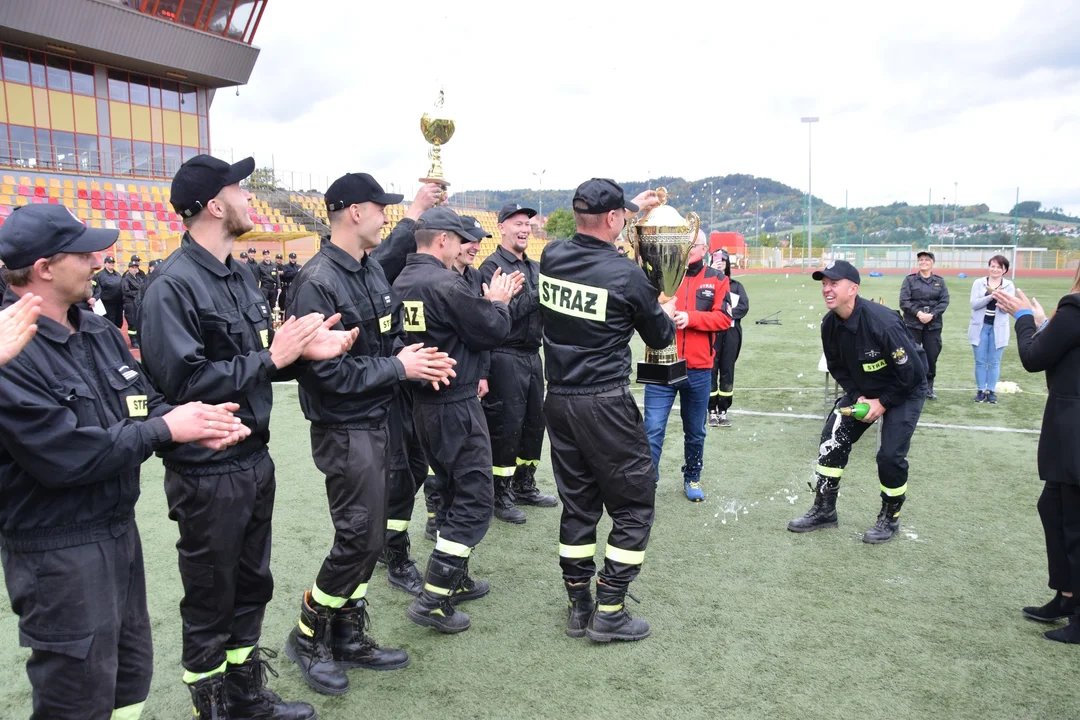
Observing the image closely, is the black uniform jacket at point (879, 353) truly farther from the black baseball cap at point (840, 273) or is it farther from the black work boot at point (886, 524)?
the black work boot at point (886, 524)

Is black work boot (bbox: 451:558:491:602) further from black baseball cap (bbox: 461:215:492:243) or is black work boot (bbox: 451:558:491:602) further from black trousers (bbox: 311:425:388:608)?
black baseball cap (bbox: 461:215:492:243)

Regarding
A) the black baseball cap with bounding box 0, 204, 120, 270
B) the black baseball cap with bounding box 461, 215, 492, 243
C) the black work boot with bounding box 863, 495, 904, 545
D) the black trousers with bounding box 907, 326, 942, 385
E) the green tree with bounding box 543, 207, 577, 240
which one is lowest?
the black work boot with bounding box 863, 495, 904, 545

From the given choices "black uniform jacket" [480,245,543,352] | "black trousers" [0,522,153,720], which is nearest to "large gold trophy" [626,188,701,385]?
"black uniform jacket" [480,245,543,352]

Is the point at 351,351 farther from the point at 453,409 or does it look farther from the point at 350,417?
the point at 453,409

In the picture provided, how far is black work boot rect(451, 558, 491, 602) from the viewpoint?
431cm

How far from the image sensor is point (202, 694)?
2.98 meters

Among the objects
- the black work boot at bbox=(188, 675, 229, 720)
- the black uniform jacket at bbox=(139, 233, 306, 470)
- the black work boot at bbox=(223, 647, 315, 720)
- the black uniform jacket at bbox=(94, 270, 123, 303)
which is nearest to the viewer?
the black uniform jacket at bbox=(139, 233, 306, 470)

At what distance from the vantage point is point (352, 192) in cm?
352

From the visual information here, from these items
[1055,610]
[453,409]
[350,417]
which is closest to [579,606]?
[453,409]

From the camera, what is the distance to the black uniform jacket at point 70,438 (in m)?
2.18

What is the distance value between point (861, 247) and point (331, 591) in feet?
169

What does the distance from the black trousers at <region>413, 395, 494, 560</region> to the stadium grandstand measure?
20821mm

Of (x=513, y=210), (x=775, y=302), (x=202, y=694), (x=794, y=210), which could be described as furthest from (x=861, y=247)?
(x=794, y=210)

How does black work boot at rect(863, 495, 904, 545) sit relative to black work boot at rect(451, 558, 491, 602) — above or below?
above
